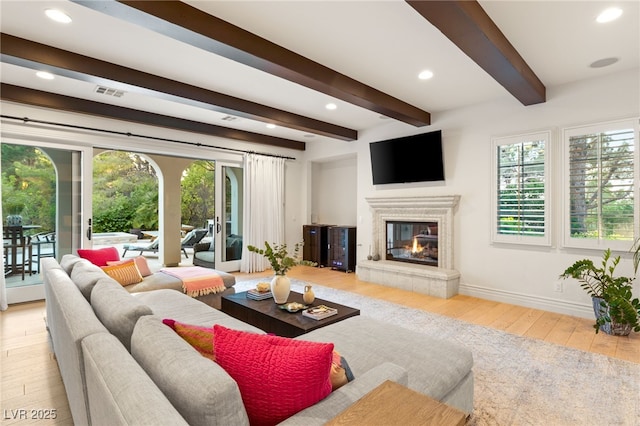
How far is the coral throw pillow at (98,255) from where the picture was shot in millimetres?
3840

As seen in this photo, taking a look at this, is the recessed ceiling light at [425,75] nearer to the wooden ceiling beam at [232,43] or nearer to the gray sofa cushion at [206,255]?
the wooden ceiling beam at [232,43]

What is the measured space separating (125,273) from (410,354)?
319cm

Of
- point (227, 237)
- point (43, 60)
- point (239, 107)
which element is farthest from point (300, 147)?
point (43, 60)

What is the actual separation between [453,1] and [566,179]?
290cm

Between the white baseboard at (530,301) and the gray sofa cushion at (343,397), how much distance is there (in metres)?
3.57

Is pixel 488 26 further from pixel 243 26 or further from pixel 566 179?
pixel 566 179

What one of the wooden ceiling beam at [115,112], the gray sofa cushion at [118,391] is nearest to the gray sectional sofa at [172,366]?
the gray sofa cushion at [118,391]

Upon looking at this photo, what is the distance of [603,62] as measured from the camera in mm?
3346

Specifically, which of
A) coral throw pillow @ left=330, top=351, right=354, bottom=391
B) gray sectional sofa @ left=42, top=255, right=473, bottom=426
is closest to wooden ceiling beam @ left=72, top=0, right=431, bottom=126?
gray sectional sofa @ left=42, top=255, right=473, bottom=426

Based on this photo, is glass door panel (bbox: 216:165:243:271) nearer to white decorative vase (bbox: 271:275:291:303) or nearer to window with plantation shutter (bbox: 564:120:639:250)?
white decorative vase (bbox: 271:275:291:303)

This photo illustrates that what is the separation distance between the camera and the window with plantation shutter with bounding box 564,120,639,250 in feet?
11.5

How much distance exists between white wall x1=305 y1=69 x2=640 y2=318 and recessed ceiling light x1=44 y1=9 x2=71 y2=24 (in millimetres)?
4374

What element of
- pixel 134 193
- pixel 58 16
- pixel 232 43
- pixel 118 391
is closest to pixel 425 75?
pixel 232 43

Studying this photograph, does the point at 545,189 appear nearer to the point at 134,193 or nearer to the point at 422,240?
the point at 422,240
